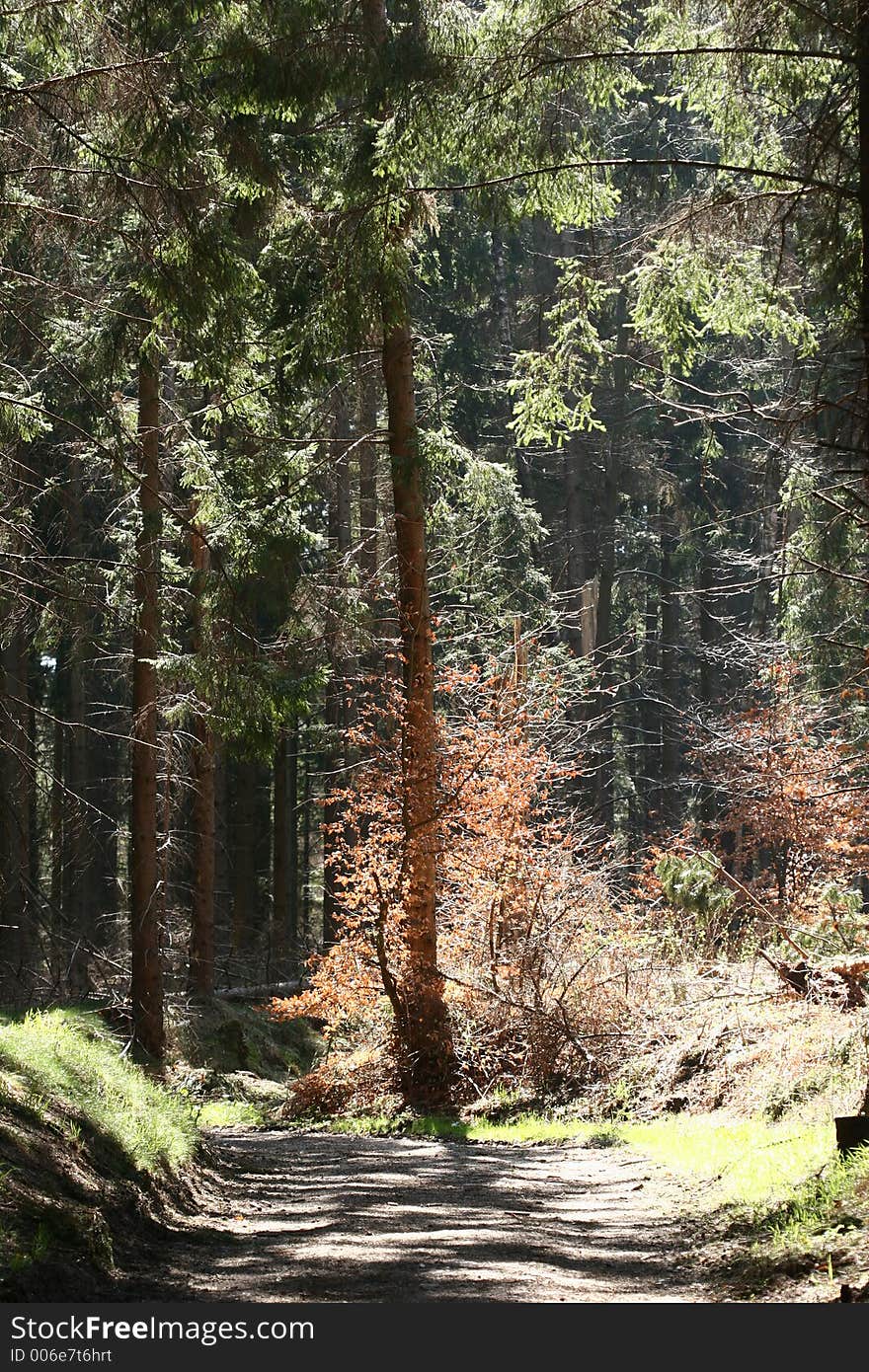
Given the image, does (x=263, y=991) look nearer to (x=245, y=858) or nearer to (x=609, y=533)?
(x=245, y=858)

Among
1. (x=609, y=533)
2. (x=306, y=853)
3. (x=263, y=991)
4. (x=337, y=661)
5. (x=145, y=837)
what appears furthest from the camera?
(x=609, y=533)

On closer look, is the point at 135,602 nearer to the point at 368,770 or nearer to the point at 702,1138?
the point at 368,770

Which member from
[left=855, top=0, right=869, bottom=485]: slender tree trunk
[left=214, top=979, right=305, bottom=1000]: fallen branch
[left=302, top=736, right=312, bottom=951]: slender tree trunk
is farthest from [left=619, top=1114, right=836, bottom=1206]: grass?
[left=302, top=736, right=312, bottom=951]: slender tree trunk

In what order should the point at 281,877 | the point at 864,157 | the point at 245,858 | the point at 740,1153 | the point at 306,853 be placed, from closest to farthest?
the point at 864,157 < the point at 740,1153 < the point at 281,877 < the point at 245,858 < the point at 306,853

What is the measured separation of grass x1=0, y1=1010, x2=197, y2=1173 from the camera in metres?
7.36

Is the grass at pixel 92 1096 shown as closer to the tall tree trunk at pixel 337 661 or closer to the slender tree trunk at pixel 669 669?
the tall tree trunk at pixel 337 661

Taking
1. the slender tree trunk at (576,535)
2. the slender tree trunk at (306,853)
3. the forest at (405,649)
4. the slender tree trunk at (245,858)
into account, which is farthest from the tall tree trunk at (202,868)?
the slender tree trunk at (576,535)

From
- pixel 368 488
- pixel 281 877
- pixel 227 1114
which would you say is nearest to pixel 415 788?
pixel 227 1114

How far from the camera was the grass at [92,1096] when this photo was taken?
7.36m

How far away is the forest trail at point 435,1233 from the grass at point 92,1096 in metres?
0.49

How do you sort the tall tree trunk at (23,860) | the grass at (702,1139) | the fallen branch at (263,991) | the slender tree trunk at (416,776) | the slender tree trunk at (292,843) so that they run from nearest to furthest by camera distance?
the grass at (702,1139) < the slender tree trunk at (416,776) < the tall tree trunk at (23,860) < the fallen branch at (263,991) < the slender tree trunk at (292,843)

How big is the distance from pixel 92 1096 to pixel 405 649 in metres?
7.79

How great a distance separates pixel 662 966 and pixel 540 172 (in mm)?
8893

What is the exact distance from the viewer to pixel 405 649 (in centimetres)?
1509
